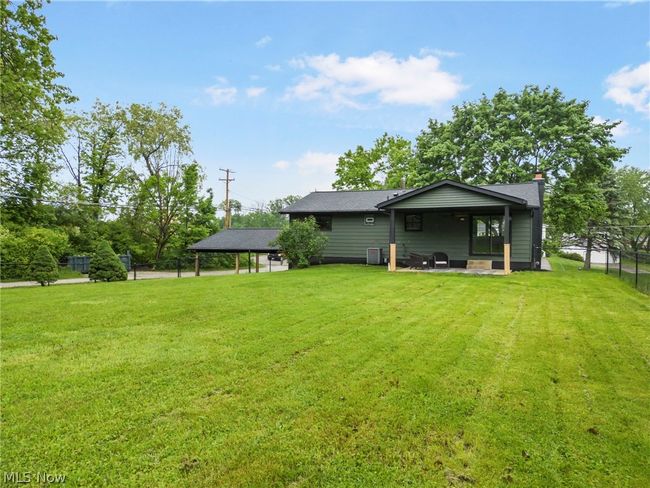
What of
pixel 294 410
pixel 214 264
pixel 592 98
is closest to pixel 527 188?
pixel 592 98

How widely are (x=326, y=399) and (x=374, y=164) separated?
104ft

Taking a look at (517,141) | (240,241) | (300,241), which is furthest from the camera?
(240,241)

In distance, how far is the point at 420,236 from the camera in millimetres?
16031

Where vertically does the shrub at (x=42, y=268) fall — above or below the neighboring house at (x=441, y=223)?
below

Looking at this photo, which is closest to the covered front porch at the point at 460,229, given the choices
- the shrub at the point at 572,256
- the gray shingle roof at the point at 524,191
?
the gray shingle roof at the point at 524,191

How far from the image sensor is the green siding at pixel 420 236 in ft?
46.6

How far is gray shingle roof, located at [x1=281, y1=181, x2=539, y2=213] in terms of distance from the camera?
15625mm

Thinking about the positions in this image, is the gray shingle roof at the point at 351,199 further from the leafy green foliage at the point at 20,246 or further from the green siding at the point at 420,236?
the leafy green foliage at the point at 20,246

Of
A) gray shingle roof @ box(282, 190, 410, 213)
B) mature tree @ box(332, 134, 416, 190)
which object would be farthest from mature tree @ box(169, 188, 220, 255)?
gray shingle roof @ box(282, 190, 410, 213)

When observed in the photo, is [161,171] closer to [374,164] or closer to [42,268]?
[42,268]

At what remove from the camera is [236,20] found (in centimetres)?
1355

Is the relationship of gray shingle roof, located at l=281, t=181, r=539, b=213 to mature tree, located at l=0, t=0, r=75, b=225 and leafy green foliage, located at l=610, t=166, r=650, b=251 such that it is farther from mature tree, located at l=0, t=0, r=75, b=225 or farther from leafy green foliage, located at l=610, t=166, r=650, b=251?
leafy green foliage, located at l=610, t=166, r=650, b=251

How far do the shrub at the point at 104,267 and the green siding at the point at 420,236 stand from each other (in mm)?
9238

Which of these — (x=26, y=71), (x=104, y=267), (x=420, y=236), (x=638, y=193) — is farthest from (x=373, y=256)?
(x=638, y=193)
